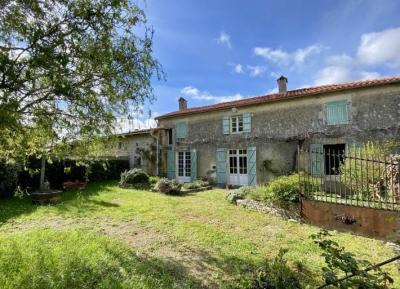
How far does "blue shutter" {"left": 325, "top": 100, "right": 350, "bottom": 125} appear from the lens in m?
12.9

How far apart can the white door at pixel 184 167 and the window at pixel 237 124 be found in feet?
12.2

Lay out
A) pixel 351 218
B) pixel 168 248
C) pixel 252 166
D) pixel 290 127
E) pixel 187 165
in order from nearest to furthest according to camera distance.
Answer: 1. pixel 168 248
2. pixel 351 218
3. pixel 290 127
4. pixel 252 166
5. pixel 187 165

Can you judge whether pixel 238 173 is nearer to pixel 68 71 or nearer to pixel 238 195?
pixel 238 195

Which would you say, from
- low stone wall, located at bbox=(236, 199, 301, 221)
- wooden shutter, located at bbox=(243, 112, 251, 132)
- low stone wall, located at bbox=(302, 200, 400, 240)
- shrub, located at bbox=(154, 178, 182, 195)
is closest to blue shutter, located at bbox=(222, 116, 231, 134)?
wooden shutter, located at bbox=(243, 112, 251, 132)

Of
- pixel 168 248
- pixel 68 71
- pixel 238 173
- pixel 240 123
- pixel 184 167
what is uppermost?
pixel 240 123

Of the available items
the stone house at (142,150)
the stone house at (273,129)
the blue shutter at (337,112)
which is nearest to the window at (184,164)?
the stone house at (273,129)

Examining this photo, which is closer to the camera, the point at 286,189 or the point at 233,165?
the point at 286,189

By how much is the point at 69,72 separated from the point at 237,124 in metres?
13.6

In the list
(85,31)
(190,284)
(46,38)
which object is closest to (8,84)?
(46,38)

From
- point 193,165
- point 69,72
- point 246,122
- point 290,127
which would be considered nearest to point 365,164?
point 290,127

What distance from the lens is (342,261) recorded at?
7.75 ft

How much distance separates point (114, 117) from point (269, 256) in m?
3.95

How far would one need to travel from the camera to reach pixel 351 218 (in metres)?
7.18

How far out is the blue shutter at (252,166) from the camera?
50.6ft
